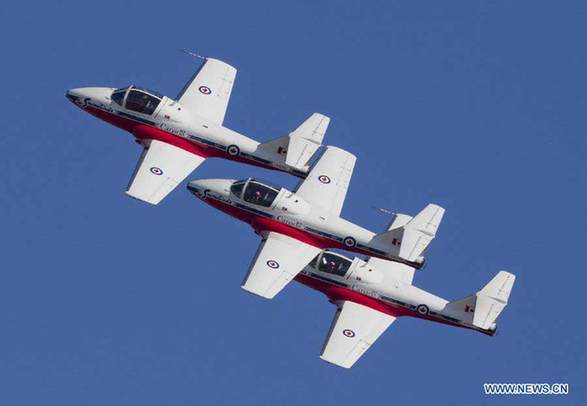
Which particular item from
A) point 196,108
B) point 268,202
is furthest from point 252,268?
point 196,108

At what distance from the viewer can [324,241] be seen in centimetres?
10025

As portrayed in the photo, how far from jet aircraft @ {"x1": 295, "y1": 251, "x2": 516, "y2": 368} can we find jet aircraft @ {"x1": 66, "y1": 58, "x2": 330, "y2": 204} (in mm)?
5351

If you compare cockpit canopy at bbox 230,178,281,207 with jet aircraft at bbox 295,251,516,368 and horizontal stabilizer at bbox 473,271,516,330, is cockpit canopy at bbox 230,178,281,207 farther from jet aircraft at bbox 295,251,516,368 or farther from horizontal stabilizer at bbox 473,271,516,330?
horizontal stabilizer at bbox 473,271,516,330

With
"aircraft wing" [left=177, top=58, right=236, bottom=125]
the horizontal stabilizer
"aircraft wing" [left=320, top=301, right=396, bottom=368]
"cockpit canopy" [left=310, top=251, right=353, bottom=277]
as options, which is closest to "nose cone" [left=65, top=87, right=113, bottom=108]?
"aircraft wing" [left=177, top=58, right=236, bottom=125]

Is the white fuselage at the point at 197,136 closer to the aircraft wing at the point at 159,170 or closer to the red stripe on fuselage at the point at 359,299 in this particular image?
the aircraft wing at the point at 159,170

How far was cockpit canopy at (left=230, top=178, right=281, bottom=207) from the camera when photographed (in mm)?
100500

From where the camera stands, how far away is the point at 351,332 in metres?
99.2

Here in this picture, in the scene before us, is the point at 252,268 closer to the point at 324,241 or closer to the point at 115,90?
the point at 324,241

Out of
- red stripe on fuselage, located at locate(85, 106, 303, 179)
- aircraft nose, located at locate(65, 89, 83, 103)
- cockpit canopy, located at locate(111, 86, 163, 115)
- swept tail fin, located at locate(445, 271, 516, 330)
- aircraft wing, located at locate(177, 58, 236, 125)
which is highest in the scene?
aircraft wing, located at locate(177, 58, 236, 125)

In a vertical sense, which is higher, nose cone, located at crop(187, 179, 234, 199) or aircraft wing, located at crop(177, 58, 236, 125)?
aircraft wing, located at crop(177, 58, 236, 125)

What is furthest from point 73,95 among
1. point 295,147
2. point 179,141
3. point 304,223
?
point 304,223

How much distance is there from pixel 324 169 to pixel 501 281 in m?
11.0

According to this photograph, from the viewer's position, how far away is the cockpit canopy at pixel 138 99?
10319cm

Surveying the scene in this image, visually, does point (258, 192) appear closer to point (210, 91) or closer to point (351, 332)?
point (210, 91)
